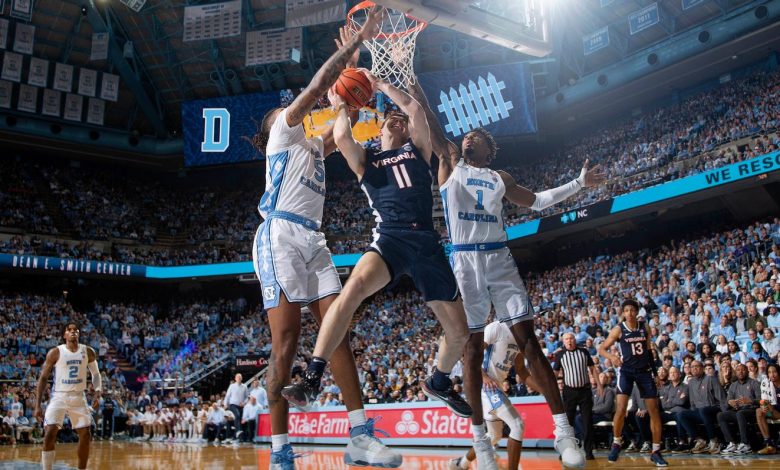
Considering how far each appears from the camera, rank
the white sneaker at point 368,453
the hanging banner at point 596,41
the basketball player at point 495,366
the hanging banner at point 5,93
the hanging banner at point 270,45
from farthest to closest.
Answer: the hanging banner at point 5,93 → the hanging banner at point 270,45 → the hanging banner at point 596,41 → the basketball player at point 495,366 → the white sneaker at point 368,453

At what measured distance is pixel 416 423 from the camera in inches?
535

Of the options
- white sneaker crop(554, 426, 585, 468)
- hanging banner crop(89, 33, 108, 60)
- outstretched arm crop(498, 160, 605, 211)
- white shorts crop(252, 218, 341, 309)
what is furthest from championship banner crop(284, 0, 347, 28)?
white sneaker crop(554, 426, 585, 468)

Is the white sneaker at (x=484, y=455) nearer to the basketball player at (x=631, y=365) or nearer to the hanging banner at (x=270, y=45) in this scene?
the basketball player at (x=631, y=365)

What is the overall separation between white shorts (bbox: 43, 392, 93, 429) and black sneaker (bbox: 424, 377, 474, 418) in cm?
574

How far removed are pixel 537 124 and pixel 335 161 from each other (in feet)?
37.1

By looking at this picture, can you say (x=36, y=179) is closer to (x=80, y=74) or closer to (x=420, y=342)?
(x=80, y=74)

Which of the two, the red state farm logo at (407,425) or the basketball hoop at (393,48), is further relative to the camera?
the red state farm logo at (407,425)

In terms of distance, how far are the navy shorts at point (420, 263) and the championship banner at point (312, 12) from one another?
22.4 metres

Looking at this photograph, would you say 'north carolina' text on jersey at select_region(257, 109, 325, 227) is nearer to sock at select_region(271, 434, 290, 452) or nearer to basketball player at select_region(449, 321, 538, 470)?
sock at select_region(271, 434, 290, 452)

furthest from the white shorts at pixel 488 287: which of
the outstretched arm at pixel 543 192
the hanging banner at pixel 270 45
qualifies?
the hanging banner at pixel 270 45

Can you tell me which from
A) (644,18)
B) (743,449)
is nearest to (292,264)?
(743,449)

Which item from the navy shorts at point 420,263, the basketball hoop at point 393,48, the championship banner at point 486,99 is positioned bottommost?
the navy shorts at point 420,263

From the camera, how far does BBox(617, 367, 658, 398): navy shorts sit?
8.90m

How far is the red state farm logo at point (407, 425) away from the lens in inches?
535
